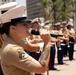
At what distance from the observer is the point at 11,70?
2260mm

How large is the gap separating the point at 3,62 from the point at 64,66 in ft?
24.2

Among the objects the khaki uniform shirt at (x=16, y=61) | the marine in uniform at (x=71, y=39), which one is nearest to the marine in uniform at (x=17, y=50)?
the khaki uniform shirt at (x=16, y=61)

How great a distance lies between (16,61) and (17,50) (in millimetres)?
81

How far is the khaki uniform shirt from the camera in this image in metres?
2.20

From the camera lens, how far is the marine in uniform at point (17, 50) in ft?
7.23

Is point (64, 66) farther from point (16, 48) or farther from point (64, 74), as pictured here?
point (16, 48)

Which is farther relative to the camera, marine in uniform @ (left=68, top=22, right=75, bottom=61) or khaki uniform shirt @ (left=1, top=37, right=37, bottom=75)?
marine in uniform @ (left=68, top=22, right=75, bottom=61)

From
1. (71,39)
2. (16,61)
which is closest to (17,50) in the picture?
(16,61)

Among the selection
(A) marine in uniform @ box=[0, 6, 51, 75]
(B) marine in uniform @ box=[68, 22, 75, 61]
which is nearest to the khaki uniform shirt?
(A) marine in uniform @ box=[0, 6, 51, 75]

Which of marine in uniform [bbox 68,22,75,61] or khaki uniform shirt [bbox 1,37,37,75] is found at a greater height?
khaki uniform shirt [bbox 1,37,37,75]

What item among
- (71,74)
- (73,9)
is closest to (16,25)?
(71,74)

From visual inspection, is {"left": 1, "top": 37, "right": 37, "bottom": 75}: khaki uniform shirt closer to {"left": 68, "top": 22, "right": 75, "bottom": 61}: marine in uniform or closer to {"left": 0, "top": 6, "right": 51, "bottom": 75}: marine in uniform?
{"left": 0, "top": 6, "right": 51, "bottom": 75}: marine in uniform

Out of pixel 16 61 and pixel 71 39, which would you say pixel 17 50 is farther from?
pixel 71 39

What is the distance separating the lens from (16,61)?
2.21m
